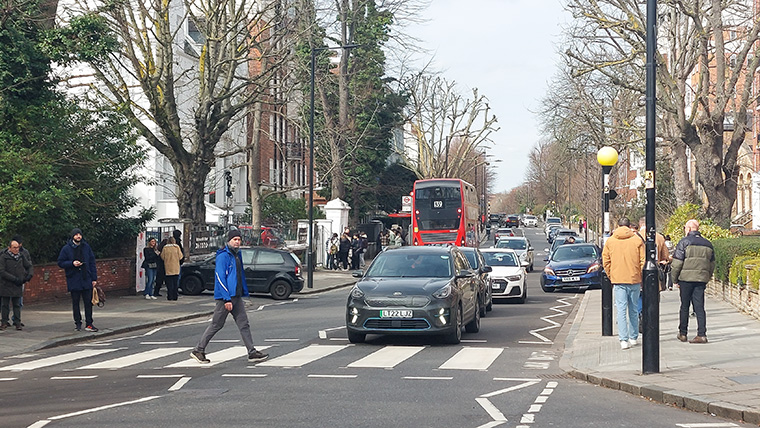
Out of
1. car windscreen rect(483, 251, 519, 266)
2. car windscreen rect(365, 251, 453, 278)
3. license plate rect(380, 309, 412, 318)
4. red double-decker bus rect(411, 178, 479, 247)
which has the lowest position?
license plate rect(380, 309, 412, 318)

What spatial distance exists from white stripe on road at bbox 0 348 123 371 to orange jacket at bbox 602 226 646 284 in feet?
25.3

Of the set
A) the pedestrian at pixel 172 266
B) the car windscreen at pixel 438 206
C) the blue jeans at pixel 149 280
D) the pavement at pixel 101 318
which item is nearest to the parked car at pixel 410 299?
the pavement at pixel 101 318

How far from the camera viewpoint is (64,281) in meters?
23.1

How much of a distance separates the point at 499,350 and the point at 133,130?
681 inches

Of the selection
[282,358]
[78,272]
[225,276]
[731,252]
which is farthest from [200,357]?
[731,252]

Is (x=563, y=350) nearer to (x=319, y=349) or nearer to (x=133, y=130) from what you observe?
(x=319, y=349)

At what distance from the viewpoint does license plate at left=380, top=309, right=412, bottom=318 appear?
14.1 m

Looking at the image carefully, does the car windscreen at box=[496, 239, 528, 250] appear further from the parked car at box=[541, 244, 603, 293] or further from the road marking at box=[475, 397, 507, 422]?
the road marking at box=[475, 397, 507, 422]

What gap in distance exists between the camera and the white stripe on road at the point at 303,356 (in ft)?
40.4

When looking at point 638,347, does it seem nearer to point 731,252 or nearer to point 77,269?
point 731,252

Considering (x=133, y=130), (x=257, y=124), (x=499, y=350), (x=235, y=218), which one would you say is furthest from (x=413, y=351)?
(x=235, y=218)

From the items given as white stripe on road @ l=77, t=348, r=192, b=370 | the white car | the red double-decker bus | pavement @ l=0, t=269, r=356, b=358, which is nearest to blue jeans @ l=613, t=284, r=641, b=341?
white stripe on road @ l=77, t=348, r=192, b=370

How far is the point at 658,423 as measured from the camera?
8336mm

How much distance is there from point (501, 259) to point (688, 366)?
14838 mm
